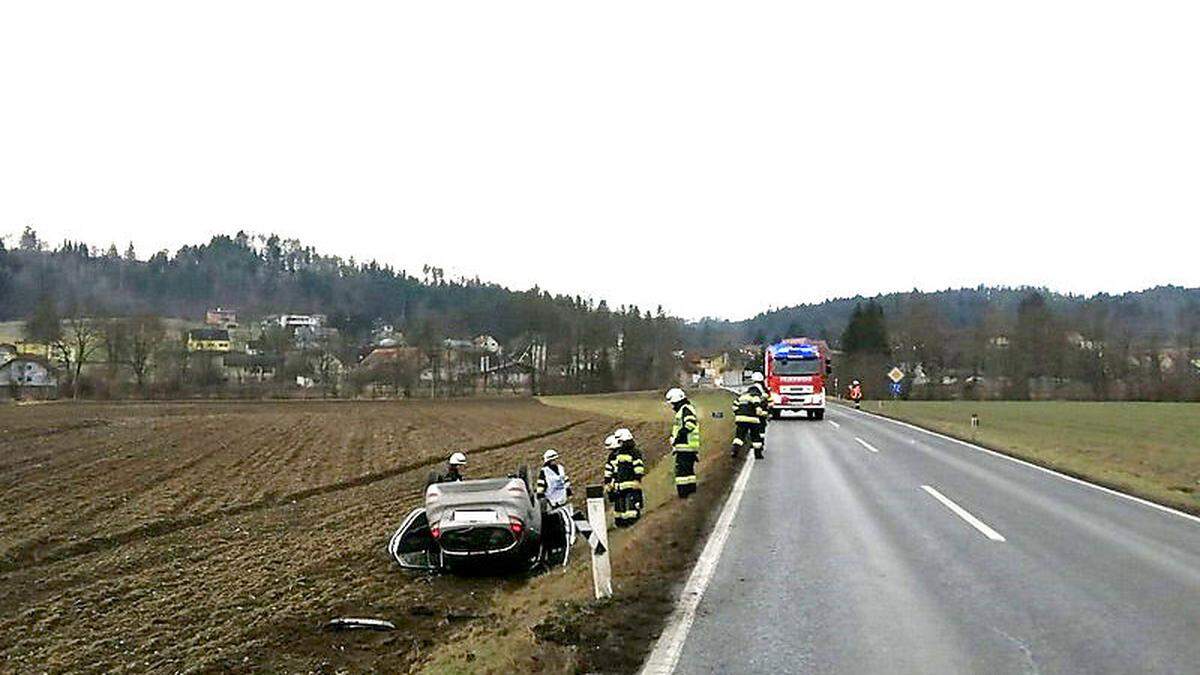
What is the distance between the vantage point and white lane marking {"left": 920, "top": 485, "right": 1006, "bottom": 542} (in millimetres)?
11828

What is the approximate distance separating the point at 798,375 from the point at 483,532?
1218 inches

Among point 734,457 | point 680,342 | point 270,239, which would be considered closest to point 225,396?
point 680,342

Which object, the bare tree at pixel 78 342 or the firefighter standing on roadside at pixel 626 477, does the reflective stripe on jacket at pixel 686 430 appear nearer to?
the firefighter standing on roadside at pixel 626 477

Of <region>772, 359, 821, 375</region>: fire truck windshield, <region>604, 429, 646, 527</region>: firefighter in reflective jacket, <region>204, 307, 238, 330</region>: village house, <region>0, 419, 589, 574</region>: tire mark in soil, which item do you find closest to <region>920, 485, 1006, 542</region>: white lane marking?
<region>604, 429, 646, 527</region>: firefighter in reflective jacket

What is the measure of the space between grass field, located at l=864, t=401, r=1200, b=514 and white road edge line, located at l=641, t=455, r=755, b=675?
7.12 meters

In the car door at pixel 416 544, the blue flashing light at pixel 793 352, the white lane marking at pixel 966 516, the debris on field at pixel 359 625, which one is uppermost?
the blue flashing light at pixel 793 352

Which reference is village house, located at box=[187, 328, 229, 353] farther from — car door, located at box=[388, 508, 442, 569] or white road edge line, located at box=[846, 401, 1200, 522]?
car door, located at box=[388, 508, 442, 569]

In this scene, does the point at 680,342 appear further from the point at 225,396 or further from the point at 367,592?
the point at 367,592

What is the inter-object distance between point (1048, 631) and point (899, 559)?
3.02 m

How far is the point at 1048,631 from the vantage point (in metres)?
7.32

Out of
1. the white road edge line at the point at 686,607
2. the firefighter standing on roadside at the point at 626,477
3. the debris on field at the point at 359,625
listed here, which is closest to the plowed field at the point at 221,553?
the debris on field at the point at 359,625

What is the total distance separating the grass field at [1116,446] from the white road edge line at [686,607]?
23.4ft

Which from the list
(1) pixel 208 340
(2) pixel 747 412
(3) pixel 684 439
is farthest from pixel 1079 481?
(1) pixel 208 340

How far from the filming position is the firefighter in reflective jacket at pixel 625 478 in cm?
1475
